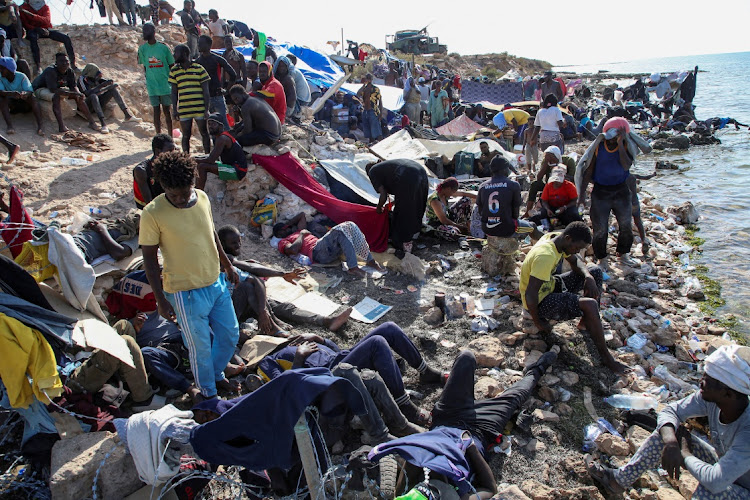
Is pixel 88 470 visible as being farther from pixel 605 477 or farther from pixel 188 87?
pixel 188 87

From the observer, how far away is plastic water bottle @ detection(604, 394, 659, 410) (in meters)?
3.50

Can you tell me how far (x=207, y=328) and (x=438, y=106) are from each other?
12.2 metres

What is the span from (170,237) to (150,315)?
1.55 m

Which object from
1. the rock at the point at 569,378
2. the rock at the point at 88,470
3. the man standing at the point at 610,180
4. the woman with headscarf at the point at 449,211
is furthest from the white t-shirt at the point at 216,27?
the rock at the point at 569,378

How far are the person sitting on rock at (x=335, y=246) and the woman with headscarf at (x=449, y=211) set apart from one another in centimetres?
117

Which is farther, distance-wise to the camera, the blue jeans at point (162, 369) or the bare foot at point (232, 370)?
the bare foot at point (232, 370)

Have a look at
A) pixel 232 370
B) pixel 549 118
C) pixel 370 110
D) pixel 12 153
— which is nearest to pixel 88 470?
pixel 232 370

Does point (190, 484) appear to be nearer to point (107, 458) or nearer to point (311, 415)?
point (107, 458)

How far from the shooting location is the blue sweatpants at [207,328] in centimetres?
309

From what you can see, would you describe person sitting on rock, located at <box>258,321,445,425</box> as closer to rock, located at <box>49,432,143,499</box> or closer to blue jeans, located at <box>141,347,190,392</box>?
blue jeans, located at <box>141,347,190,392</box>

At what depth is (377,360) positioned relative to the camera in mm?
3330

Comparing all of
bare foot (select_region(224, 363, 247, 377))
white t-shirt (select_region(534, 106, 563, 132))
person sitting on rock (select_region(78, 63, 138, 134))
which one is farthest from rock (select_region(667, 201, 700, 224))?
person sitting on rock (select_region(78, 63, 138, 134))

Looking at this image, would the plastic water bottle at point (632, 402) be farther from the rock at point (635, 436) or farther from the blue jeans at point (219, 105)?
the blue jeans at point (219, 105)

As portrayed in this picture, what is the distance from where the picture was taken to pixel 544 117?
850 cm
